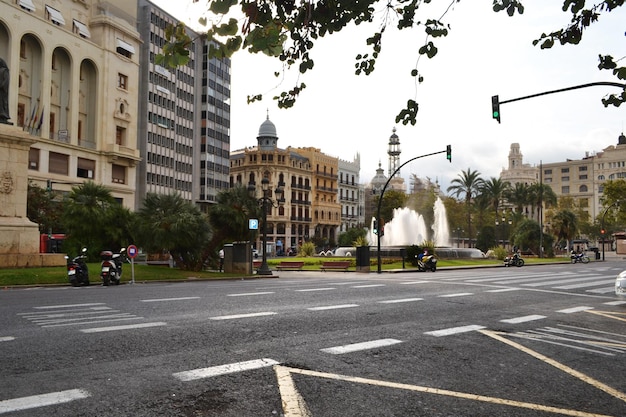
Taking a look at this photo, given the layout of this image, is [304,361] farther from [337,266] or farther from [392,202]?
[392,202]

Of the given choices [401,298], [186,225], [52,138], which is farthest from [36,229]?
[52,138]

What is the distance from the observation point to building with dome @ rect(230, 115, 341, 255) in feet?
308

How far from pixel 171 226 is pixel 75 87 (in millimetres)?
31940

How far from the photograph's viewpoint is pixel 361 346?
6.75 meters

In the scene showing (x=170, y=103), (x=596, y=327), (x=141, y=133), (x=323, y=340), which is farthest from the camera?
(x=170, y=103)

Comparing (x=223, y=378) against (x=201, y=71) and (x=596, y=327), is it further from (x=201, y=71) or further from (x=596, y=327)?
(x=201, y=71)

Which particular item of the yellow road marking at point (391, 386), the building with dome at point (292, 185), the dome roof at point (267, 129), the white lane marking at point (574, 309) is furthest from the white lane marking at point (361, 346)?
the dome roof at point (267, 129)

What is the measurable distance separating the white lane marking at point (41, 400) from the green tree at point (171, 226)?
19.6 meters

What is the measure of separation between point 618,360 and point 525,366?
1.45 meters

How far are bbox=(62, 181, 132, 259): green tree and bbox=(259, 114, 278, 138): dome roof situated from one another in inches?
2752

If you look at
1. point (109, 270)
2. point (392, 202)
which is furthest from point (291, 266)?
point (392, 202)

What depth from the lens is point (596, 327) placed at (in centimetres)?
916

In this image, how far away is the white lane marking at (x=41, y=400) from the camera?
408 cm

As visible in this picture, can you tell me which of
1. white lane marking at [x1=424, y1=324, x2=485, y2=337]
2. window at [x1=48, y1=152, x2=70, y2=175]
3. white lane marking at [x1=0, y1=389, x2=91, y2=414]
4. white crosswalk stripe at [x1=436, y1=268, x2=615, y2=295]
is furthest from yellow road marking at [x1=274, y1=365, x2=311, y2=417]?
window at [x1=48, y1=152, x2=70, y2=175]
